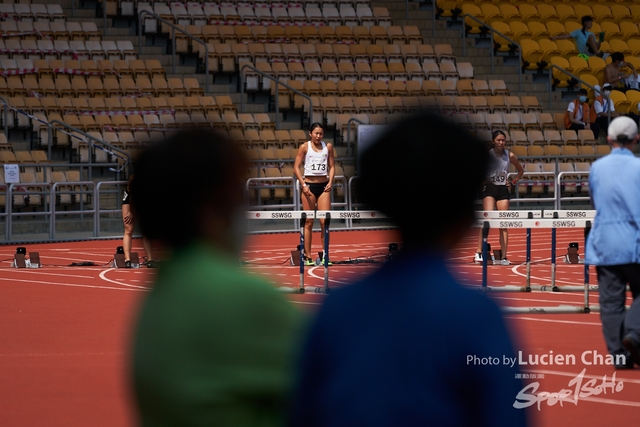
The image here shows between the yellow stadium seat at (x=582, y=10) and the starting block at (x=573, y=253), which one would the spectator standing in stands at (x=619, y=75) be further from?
the starting block at (x=573, y=253)

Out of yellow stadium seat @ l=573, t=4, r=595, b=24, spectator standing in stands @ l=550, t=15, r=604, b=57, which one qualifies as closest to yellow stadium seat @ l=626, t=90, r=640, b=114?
spectator standing in stands @ l=550, t=15, r=604, b=57

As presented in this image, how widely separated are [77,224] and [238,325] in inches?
804

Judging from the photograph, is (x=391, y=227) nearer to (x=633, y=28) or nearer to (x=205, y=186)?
(x=205, y=186)

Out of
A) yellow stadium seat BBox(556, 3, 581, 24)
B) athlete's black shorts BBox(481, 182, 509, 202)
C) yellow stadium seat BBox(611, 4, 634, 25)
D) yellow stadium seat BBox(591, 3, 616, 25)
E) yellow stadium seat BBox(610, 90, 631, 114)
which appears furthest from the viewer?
yellow stadium seat BBox(611, 4, 634, 25)

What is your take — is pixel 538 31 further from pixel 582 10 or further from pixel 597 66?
pixel 582 10

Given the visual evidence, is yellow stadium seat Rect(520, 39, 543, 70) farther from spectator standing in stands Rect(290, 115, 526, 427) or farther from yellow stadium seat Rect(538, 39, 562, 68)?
spectator standing in stands Rect(290, 115, 526, 427)

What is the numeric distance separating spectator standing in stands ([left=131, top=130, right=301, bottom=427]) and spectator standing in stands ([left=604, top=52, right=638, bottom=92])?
92.1 ft

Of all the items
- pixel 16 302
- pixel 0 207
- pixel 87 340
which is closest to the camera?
pixel 87 340

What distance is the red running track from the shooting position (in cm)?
653

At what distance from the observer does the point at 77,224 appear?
879 inches

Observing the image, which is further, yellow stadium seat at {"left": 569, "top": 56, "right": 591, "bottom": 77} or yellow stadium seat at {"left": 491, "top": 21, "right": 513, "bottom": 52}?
yellow stadium seat at {"left": 491, "top": 21, "right": 513, "bottom": 52}

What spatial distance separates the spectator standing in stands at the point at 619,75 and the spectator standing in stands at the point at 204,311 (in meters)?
28.1

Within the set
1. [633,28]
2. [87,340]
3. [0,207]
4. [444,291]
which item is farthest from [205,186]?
[633,28]

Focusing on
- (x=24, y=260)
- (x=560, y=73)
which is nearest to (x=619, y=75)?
(x=560, y=73)
